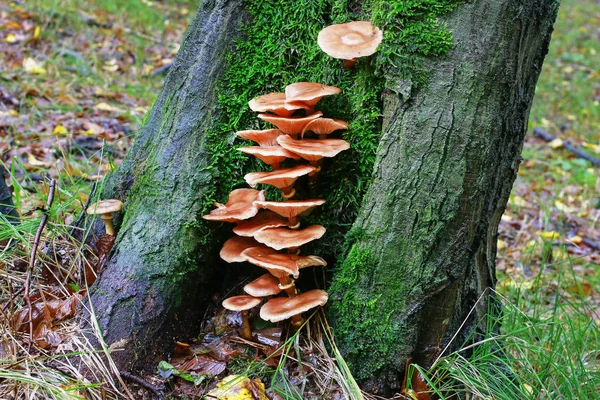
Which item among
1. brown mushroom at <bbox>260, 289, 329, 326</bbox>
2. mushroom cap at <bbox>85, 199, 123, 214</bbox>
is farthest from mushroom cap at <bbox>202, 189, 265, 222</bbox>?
mushroom cap at <bbox>85, 199, 123, 214</bbox>

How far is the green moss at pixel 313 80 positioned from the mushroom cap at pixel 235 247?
15cm

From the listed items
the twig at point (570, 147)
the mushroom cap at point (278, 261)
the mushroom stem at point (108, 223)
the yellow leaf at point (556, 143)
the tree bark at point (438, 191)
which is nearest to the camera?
the tree bark at point (438, 191)

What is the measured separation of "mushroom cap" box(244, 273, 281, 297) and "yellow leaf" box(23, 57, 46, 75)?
18.3ft

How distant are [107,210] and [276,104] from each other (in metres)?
1.18

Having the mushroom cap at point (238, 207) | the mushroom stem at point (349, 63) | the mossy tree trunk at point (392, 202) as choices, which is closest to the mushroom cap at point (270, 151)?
the mushroom cap at point (238, 207)

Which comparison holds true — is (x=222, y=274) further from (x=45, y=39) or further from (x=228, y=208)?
(x=45, y=39)

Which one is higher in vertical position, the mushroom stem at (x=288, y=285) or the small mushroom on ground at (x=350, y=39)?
the small mushroom on ground at (x=350, y=39)

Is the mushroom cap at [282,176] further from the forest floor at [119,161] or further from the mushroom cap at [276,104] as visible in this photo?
the forest floor at [119,161]

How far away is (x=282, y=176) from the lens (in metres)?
2.47

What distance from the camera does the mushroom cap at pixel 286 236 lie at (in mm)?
2459

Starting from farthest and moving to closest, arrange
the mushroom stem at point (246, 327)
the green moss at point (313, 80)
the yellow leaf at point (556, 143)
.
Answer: the yellow leaf at point (556, 143) < the mushroom stem at point (246, 327) < the green moss at point (313, 80)

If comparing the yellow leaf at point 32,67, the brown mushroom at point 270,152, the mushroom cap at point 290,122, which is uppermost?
the mushroom cap at point 290,122

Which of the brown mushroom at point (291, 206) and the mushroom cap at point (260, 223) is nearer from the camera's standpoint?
the brown mushroom at point (291, 206)

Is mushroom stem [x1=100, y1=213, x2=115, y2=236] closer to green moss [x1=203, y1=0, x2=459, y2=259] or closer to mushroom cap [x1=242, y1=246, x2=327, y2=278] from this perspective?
green moss [x1=203, y1=0, x2=459, y2=259]
